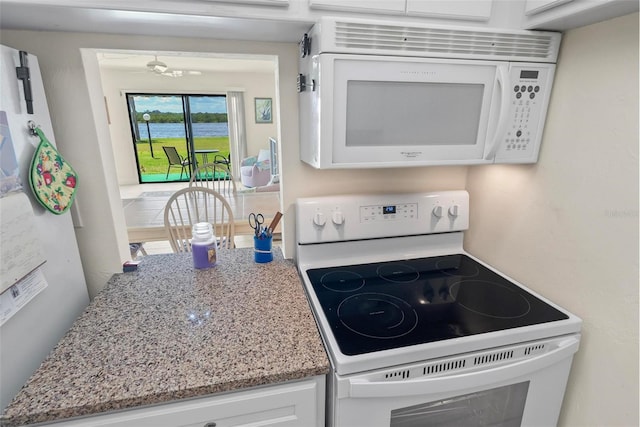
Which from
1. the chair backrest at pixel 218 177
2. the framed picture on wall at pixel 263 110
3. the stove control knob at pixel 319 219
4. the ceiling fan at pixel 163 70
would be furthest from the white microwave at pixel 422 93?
the framed picture on wall at pixel 263 110

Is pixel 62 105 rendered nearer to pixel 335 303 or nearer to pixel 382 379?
pixel 335 303

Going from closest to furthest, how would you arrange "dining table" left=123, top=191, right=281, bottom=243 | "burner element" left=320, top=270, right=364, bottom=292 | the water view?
"burner element" left=320, top=270, right=364, bottom=292 < "dining table" left=123, top=191, right=281, bottom=243 < the water view

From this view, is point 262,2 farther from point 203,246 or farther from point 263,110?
point 263,110

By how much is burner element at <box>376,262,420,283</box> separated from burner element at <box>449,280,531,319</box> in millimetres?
154

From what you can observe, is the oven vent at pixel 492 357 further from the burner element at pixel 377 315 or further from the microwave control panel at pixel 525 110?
the microwave control panel at pixel 525 110

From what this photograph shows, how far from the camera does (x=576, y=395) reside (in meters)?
1.02

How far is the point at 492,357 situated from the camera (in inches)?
35.2

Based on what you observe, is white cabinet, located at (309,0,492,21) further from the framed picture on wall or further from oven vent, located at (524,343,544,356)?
the framed picture on wall

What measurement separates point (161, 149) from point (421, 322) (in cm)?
694

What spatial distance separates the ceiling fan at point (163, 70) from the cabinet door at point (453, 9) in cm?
404

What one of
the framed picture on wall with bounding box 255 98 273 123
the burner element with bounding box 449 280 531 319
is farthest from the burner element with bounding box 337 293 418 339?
the framed picture on wall with bounding box 255 98 273 123

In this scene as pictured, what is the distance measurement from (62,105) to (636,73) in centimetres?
169

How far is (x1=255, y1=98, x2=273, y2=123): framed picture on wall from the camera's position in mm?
6615

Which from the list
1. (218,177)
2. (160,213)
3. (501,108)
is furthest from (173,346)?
(218,177)
